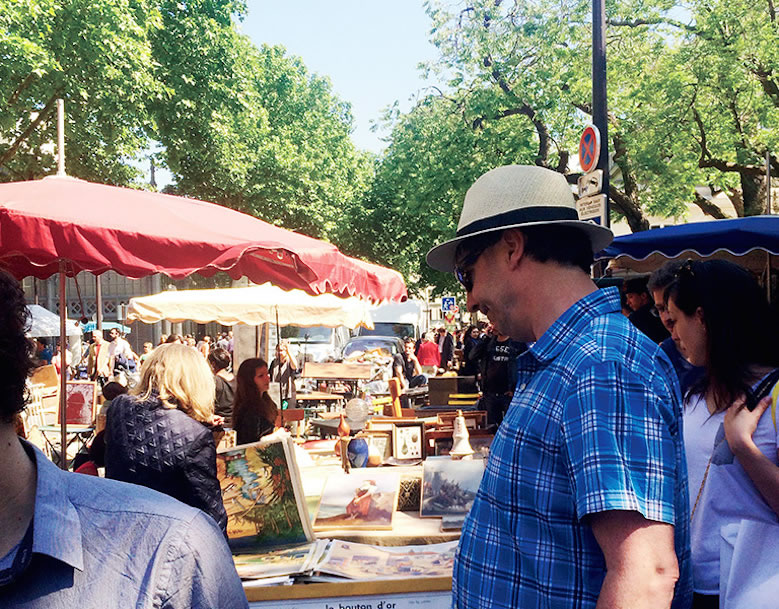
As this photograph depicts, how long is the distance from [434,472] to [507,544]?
272cm

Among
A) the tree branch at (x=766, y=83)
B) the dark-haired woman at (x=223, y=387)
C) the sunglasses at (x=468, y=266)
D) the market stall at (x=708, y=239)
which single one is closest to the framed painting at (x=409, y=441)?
the market stall at (x=708, y=239)

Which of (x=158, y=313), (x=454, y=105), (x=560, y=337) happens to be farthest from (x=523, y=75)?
(x=560, y=337)

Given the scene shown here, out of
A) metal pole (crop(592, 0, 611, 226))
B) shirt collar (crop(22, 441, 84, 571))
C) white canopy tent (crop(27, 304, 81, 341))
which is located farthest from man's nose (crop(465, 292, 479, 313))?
white canopy tent (crop(27, 304, 81, 341))

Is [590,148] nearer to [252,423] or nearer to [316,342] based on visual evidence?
[252,423]

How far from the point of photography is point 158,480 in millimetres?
3633

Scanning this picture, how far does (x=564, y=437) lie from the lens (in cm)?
146

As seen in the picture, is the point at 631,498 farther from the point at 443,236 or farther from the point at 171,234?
the point at 443,236

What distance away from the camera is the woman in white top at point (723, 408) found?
7.40 feet

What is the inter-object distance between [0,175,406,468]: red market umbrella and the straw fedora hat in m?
2.37

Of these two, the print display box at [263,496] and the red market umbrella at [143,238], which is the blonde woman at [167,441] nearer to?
the print display box at [263,496]

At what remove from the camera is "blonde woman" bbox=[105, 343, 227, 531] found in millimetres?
3627

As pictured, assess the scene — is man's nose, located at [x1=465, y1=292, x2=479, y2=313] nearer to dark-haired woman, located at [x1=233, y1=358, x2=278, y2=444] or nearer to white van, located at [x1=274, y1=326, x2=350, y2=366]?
dark-haired woman, located at [x1=233, y1=358, x2=278, y2=444]

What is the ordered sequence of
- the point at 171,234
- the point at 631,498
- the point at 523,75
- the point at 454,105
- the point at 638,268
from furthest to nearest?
the point at 454,105
the point at 523,75
the point at 638,268
the point at 171,234
the point at 631,498

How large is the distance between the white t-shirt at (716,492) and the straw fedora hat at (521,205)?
938 millimetres
